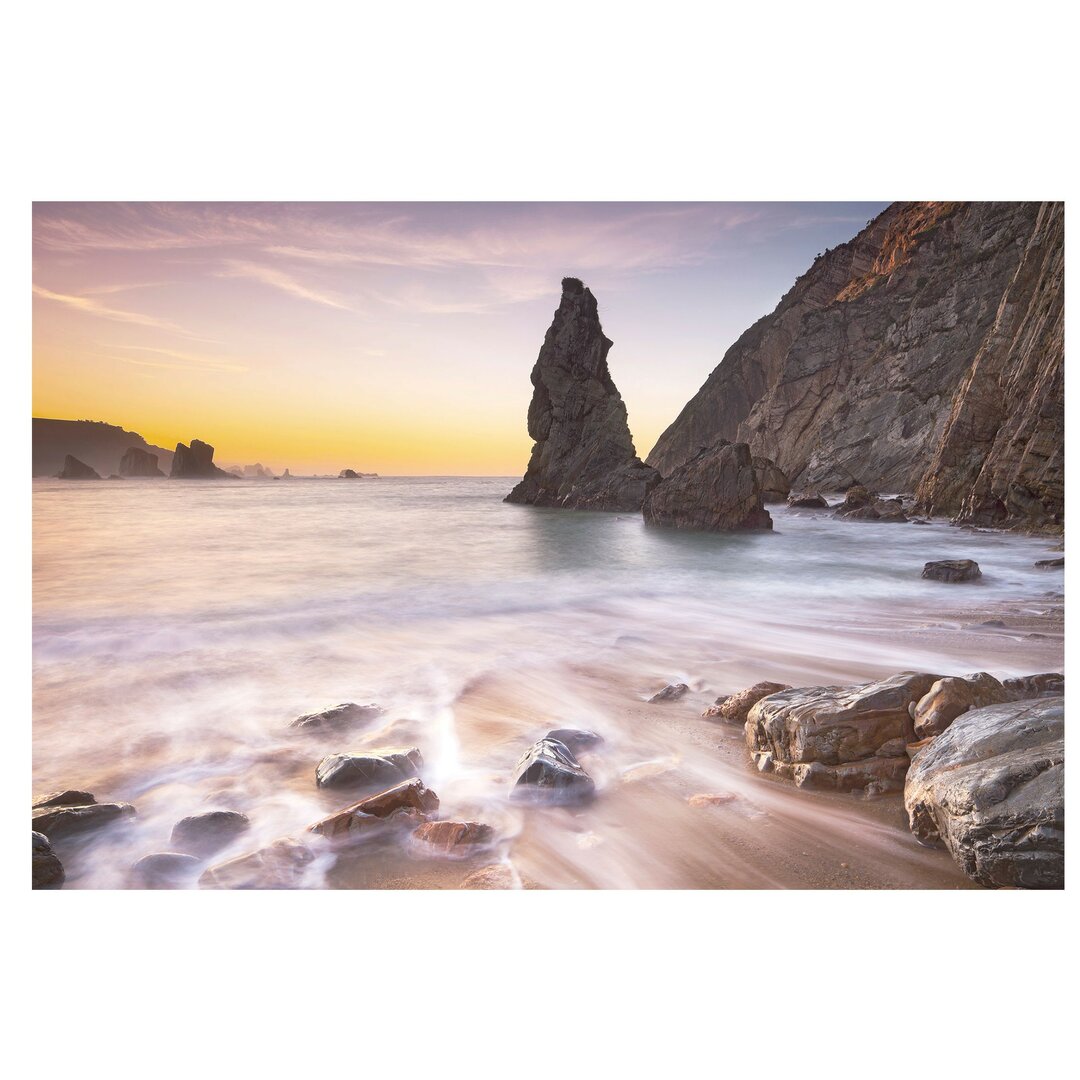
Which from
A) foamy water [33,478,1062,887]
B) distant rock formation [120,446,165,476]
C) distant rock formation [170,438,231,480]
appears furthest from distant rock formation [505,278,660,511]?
distant rock formation [120,446,165,476]

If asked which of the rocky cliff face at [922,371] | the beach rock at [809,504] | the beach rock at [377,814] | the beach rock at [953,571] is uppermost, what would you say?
the rocky cliff face at [922,371]

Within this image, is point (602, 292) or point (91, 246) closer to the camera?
point (91, 246)

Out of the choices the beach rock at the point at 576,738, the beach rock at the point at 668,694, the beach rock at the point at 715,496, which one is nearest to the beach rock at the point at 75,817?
the beach rock at the point at 576,738

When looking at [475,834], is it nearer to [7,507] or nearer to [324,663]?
[324,663]

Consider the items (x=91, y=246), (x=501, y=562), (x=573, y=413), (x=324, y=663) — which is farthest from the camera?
(x=573, y=413)

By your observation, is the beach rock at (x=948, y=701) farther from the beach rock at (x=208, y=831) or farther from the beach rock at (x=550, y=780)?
the beach rock at (x=208, y=831)

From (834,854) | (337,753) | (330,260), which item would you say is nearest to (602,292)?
(330,260)
